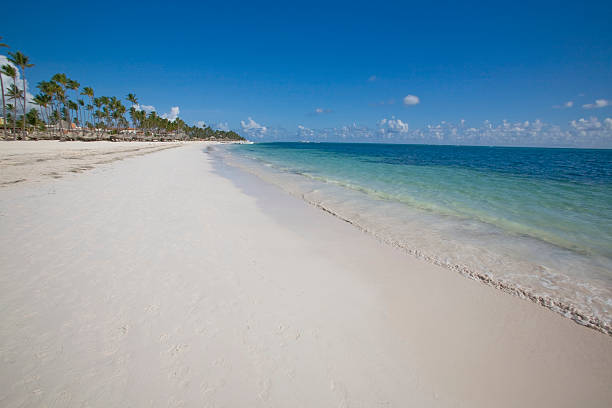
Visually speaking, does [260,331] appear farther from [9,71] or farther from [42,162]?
[9,71]

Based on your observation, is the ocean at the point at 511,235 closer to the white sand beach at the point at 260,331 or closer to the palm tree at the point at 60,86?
the white sand beach at the point at 260,331

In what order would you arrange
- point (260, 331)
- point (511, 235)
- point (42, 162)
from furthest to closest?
point (42, 162) → point (511, 235) → point (260, 331)

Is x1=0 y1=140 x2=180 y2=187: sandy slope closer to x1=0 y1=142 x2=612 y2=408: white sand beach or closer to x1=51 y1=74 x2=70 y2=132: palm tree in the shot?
x1=0 y1=142 x2=612 y2=408: white sand beach

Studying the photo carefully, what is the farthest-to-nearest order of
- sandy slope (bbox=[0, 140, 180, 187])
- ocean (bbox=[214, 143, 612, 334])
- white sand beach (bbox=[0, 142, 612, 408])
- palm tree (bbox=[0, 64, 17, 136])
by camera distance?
palm tree (bbox=[0, 64, 17, 136]), sandy slope (bbox=[0, 140, 180, 187]), ocean (bbox=[214, 143, 612, 334]), white sand beach (bbox=[0, 142, 612, 408])

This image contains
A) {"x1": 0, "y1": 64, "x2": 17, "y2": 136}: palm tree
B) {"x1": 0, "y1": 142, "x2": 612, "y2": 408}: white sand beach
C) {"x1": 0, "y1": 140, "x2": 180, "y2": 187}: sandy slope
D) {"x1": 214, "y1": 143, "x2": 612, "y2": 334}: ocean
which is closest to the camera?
{"x1": 0, "y1": 142, "x2": 612, "y2": 408}: white sand beach

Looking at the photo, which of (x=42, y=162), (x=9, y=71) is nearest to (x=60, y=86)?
(x=9, y=71)

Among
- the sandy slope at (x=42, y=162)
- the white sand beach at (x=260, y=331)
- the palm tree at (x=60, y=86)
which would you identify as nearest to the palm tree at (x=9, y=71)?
the palm tree at (x=60, y=86)

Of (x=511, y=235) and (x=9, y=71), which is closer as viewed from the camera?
(x=511, y=235)

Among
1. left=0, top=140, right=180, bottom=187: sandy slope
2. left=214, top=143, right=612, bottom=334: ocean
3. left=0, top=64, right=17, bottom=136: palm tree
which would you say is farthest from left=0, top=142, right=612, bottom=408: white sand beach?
left=0, top=64, right=17, bottom=136: palm tree

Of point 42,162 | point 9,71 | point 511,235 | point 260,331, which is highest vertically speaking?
point 9,71

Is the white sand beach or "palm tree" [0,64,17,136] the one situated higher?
"palm tree" [0,64,17,136]

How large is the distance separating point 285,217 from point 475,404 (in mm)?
6299

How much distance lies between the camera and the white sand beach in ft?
7.41

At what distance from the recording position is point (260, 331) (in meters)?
2.98
